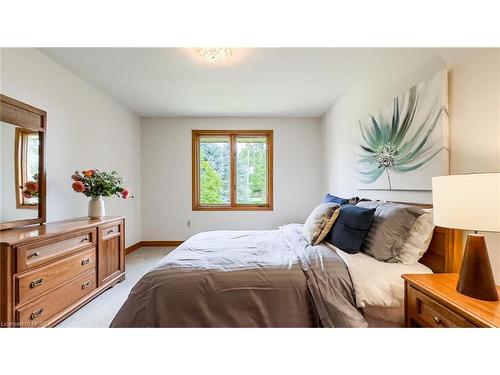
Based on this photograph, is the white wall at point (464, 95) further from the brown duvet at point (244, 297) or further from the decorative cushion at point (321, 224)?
the brown duvet at point (244, 297)

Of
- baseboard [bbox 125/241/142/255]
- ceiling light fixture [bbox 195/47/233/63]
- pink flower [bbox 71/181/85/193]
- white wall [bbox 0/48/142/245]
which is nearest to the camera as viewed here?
white wall [bbox 0/48/142/245]

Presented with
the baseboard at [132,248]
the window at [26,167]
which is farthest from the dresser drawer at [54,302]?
the baseboard at [132,248]

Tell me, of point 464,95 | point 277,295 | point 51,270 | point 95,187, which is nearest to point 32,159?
point 95,187

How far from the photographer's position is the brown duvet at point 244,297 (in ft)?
4.29

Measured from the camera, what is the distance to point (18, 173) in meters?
1.94

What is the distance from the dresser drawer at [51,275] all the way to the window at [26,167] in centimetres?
67

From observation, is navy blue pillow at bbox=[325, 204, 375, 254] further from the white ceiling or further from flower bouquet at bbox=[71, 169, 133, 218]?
flower bouquet at bbox=[71, 169, 133, 218]

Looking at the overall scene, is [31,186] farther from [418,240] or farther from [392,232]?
[418,240]

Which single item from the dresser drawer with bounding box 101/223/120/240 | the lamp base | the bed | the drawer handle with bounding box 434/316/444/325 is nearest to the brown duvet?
the bed

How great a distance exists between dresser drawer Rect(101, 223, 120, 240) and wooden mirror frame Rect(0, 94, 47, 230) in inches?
20.9

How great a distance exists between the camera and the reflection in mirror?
1.82 m

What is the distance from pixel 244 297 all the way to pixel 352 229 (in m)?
0.95
